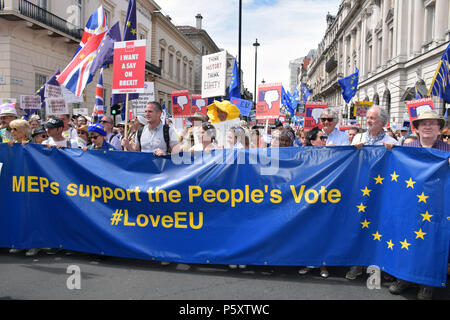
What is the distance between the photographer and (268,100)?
27.8 ft

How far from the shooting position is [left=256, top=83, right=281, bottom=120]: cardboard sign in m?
8.35

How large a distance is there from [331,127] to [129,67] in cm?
317

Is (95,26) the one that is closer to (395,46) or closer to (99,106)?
(99,106)

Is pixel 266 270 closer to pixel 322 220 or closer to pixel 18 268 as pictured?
pixel 322 220

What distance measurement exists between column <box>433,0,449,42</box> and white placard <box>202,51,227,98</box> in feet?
66.7

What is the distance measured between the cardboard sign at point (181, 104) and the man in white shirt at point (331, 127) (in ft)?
20.4

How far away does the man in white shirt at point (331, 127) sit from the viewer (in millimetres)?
5074

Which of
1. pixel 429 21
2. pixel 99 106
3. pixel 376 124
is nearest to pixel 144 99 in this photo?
pixel 99 106

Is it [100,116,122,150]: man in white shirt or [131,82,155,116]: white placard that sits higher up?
[131,82,155,116]: white placard

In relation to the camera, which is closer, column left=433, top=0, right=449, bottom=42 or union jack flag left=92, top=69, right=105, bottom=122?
union jack flag left=92, top=69, right=105, bottom=122

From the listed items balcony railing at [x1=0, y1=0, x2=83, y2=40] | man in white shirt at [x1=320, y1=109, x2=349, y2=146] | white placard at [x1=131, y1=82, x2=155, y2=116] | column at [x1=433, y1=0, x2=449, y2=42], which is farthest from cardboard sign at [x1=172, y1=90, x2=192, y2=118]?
column at [x1=433, y1=0, x2=449, y2=42]

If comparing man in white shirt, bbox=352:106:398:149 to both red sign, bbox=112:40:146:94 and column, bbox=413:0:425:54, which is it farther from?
column, bbox=413:0:425:54

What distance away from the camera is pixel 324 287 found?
3.76m
